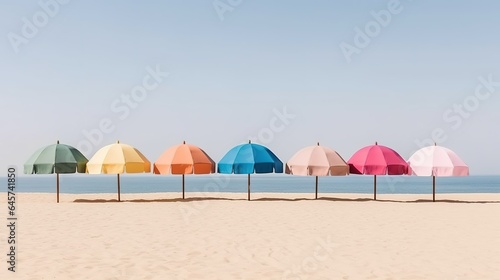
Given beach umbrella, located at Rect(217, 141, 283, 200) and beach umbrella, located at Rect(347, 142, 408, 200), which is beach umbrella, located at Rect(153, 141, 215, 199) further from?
beach umbrella, located at Rect(347, 142, 408, 200)

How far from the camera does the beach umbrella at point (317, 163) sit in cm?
2125

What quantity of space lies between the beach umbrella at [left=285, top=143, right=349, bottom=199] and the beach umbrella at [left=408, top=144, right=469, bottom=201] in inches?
122

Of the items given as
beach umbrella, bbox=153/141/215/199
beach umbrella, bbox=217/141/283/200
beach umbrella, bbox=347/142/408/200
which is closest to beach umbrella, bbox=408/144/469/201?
beach umbrella, bbox=347/142/408/200

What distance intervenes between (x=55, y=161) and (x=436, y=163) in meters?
16.2

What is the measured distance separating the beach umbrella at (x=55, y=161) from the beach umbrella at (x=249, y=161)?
609 centimetres

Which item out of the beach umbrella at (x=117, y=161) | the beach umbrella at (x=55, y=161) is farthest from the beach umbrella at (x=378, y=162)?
the beach umbrella at (x=55, y=161)

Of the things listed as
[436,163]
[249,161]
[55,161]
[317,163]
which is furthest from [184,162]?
[436,163]

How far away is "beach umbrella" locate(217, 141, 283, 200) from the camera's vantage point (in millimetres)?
21141

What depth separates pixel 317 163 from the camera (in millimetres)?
21422
